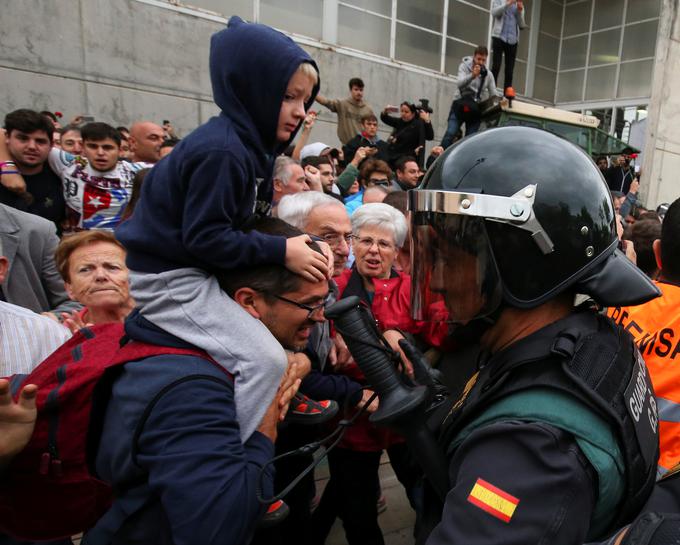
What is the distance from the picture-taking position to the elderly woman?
87.7 inches

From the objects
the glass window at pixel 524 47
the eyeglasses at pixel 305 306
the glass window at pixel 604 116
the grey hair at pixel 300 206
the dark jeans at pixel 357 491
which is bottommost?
the dark jeans at pixel 357 491

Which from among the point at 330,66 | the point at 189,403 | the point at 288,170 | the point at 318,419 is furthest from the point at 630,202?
the point at 189,403

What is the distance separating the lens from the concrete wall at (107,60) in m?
7.98

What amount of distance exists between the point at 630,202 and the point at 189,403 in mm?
10092

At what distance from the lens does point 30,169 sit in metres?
3.62

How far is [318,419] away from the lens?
5.83 ft

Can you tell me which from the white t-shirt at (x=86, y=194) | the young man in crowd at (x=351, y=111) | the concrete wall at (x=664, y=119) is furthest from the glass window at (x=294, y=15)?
the white t-shirt at (x=86, y=194)

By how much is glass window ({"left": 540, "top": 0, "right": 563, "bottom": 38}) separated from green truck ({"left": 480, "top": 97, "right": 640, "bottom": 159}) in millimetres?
7202

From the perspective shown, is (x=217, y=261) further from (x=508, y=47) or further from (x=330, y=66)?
(x=508, y=47)

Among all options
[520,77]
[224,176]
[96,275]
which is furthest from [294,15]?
[224,176]

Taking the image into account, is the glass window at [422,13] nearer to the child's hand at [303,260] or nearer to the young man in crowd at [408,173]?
the young man in crowd at [408,173]

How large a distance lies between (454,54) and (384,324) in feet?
46.2

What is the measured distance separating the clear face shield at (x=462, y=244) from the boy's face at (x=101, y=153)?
10.4 feet

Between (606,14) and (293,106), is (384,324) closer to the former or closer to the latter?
(293,106)
